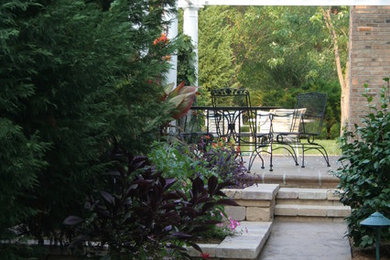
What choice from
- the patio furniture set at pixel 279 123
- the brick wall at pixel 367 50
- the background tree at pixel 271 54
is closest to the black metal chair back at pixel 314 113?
the patio furniture set at pixel 279 123

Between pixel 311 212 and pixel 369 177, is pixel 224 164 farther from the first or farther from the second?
pixel 369 177

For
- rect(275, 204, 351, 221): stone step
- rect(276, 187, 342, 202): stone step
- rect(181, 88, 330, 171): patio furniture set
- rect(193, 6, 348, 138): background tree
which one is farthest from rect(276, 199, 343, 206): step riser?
rect(193, 6, 348, 138): background tree

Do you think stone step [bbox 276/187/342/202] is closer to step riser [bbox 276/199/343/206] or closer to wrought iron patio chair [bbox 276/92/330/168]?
step riser [bbox 276/199/343/206]

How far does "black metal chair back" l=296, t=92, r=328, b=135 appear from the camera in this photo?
875 cm

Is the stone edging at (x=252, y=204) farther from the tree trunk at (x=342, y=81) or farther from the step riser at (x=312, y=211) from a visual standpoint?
the tree trunk at (x=342, y=81)

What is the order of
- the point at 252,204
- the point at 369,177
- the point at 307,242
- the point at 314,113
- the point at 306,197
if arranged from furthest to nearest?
the point at 314,113 < the point at 306,197 < the point at 252,204 < the point at 307,242 < the point at 369,177

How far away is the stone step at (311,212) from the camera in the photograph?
6.46m

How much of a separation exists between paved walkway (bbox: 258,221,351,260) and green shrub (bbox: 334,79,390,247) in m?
0.30

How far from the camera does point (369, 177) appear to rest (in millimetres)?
4711

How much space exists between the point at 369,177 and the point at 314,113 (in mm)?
4343

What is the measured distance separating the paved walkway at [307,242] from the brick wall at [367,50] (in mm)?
4071

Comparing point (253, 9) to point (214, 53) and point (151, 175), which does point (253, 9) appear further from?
point (151, 175)

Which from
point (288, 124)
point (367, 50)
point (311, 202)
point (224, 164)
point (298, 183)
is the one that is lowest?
point (311, 202)

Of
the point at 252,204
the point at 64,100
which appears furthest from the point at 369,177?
the point at 64,100
